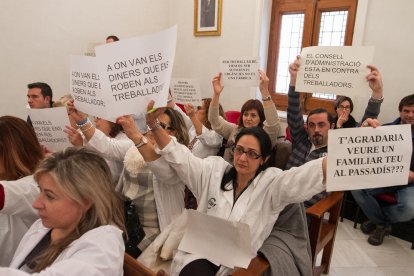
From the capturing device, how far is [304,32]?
151 inches

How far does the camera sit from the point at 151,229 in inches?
67.6

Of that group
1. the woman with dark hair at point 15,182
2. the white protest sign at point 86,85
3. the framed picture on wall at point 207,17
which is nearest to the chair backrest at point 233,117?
the framed picture on wall at point 207,17

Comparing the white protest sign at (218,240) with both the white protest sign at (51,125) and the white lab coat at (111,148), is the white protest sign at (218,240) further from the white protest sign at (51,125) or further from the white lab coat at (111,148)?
the white protest sign at (51,125)

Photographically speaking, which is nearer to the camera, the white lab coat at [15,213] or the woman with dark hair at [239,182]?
the white lab coat at [15,213]

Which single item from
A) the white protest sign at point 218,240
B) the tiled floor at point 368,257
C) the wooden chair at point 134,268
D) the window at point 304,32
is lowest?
the tiled floor at point 368,257

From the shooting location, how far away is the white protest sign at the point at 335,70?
5.34ft

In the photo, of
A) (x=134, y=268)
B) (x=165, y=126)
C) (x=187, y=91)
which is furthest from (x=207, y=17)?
(x=134, y=268)

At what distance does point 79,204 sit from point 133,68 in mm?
594

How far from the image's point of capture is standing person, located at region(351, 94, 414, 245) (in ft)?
8.39

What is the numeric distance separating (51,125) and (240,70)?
4.96 ft

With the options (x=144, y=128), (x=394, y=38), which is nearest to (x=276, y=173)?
(x=144, y=128)

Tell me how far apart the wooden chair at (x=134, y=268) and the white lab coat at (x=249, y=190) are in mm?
468

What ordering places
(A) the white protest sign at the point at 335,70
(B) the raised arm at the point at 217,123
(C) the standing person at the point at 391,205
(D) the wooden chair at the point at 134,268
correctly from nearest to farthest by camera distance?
(D) the wooden chair at the point at 134,268 < (A) the white protest sign at the point at 335,70 < (C) the standing person at the point at 391,205 < (B) the raised arm at the point at 217,123

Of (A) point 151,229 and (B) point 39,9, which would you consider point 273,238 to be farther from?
(B) point 39,9
